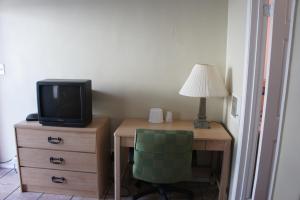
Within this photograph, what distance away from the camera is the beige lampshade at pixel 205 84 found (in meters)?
2.03

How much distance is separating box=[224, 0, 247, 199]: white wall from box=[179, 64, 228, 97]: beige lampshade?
0.14m

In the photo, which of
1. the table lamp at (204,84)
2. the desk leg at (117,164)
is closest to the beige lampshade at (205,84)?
the table lamp at (204,84)

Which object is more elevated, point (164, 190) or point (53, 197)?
point (164, 190)

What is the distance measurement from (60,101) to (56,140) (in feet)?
1.24

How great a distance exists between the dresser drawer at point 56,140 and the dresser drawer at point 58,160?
A: 0.05 m

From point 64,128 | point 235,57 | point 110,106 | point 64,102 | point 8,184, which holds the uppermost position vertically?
point 235,57

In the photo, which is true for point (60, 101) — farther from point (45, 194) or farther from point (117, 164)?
point (45, 194)

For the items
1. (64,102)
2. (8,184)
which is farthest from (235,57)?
(8,184)

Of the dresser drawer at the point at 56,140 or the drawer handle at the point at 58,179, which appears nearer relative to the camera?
the dresser drawer at the point at 56,140

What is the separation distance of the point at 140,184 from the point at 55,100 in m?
1.27

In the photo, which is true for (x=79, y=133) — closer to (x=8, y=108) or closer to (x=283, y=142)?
(x=8, y=108)

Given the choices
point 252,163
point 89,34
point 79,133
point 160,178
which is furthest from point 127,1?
point 252,163

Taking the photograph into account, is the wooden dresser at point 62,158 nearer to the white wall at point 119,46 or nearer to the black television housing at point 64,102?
the black television housing at point 64,102

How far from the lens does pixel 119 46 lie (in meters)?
2.40
